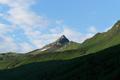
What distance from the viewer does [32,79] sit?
189 meters

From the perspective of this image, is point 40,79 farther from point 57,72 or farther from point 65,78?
point 65,78

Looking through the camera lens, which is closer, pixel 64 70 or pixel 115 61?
pixel 115 61

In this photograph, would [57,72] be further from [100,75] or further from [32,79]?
[100,75]

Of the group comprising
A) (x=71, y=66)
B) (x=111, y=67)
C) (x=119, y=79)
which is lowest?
(x=119, y=79)

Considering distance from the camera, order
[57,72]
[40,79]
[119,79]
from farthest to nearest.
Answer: [57,72] < [40,79] < [119,79]

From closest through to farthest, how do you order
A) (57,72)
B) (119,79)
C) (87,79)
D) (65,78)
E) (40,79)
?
(119,79) < (87,79) < (65,78) < (40,79) < (57,72)

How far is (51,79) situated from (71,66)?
2758 cm

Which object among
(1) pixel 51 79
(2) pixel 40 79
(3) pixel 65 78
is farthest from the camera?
(2) pixel 40 79

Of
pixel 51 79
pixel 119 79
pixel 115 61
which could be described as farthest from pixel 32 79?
pixel 119 79

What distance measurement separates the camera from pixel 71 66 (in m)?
178

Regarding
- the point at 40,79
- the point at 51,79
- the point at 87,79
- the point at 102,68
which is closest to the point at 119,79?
the point at 87,79

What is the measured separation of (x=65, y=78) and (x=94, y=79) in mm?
45414

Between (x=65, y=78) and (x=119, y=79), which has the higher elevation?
(x=65, y=78)

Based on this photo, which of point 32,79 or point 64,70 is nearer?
point 64,70
